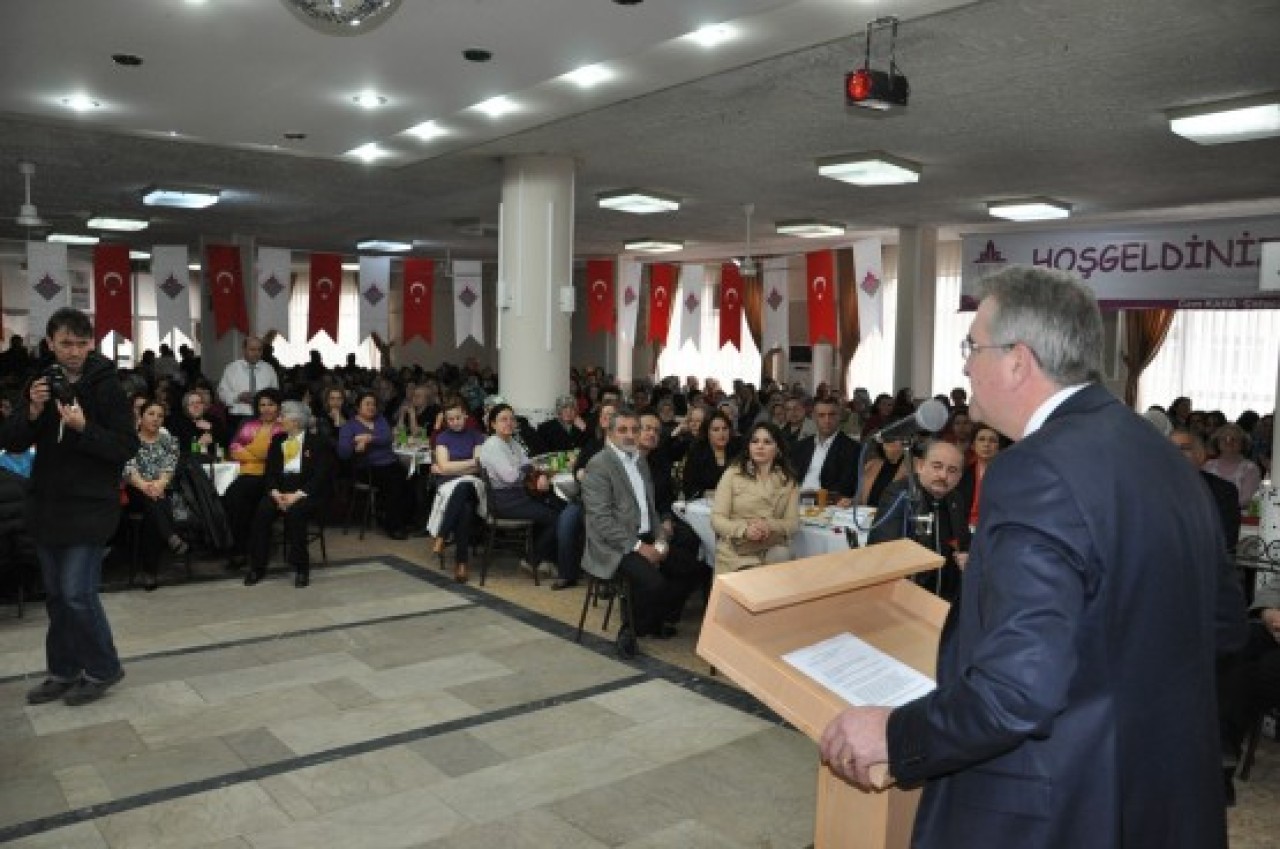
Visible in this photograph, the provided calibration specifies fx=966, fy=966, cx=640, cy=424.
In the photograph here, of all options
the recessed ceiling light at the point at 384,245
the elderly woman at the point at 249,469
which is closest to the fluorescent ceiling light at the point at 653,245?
the recessed ceiling light at the point at 384,245

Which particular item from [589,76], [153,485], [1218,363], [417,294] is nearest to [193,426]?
[153,485]

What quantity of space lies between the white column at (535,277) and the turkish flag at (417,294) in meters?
4.68

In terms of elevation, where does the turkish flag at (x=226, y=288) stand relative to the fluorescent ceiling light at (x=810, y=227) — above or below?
below

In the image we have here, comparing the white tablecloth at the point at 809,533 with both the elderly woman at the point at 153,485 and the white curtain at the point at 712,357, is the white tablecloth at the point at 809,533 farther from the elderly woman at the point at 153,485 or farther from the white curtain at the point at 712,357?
the white curtain at the point at 712,357

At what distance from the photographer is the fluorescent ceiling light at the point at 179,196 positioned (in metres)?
11.7

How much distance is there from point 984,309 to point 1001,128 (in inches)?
280

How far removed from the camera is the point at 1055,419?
152 cm

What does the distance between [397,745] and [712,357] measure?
16.7 metres

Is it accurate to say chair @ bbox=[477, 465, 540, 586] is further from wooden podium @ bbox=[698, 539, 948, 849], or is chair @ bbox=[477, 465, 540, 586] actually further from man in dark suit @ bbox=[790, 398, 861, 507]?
wooden podium @ bbox=[698, 539, 948, 849]

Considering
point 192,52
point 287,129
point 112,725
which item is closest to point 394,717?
point 112,725

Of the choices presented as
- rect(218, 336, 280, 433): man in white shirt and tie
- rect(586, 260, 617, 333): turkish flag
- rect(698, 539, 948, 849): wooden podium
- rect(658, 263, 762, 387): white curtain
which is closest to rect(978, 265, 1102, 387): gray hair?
rect(698, 539, 948, 849): wooden podium

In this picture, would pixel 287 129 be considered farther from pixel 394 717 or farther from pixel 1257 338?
pixel 1257 338

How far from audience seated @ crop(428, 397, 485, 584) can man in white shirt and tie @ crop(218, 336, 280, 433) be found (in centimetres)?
370

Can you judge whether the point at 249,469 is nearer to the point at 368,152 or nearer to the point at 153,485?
the point at 153,485
